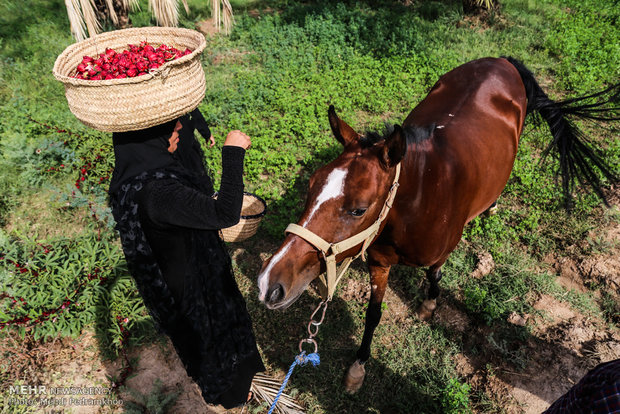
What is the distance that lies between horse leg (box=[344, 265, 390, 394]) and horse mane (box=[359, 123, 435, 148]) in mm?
1172

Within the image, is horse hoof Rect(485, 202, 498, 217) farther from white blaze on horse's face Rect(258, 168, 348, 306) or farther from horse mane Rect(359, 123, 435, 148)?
white blaze on horse's face Rect(258, 168, 348, 306)

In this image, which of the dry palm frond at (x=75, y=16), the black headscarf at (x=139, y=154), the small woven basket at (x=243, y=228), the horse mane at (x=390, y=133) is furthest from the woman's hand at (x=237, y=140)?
the dry palm frond at (x=75, y=16)

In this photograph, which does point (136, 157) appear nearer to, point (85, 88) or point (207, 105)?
point (85, 88)

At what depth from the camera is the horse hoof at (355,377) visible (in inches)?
130

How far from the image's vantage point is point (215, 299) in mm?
2719

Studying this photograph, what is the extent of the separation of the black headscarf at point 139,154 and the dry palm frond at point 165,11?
434 centimetres

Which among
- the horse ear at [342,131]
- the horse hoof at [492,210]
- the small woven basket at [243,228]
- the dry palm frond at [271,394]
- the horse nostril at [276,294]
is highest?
the horse ear at [342,131]

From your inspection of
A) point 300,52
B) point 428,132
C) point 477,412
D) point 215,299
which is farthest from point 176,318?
point 300,52

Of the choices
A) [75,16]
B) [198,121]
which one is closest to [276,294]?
[198,121]

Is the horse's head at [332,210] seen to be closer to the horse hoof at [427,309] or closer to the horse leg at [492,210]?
the horse hoof at [427,309]

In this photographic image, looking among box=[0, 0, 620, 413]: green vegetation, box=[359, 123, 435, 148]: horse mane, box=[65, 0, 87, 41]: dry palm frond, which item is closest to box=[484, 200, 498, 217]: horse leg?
box=[0, 0, 620, 413]: green vegetation

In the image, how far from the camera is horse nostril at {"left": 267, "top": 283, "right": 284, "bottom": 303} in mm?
1949

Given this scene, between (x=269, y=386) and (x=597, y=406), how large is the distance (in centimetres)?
267

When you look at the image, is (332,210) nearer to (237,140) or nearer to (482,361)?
(237,140)
